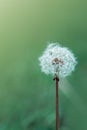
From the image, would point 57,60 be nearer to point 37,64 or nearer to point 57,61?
point 57,61

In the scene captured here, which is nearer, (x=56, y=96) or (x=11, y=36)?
(x=56, y=96)

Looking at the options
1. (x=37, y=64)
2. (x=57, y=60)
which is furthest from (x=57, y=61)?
(x=37, y=64)

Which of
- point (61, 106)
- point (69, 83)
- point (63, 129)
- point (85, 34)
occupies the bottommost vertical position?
point (63, 129)

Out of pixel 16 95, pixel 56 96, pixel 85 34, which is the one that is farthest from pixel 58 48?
pixel 16 95

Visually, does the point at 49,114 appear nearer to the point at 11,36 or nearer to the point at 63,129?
the point at 63,129

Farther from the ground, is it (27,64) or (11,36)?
(11,36)
